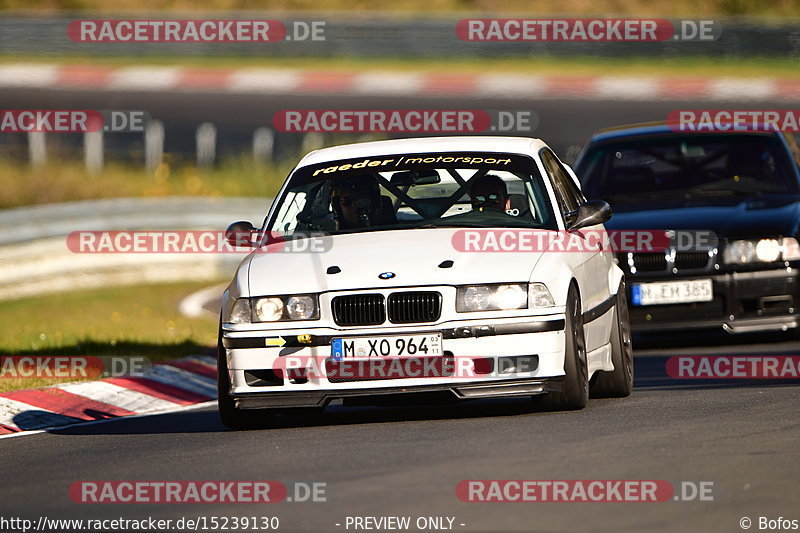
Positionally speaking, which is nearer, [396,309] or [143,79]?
[396,309]

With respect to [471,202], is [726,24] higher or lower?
higher

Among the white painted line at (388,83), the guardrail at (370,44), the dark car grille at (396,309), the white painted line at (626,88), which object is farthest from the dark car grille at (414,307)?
the guardrail at (370,44)

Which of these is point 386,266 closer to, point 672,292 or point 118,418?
point 118,418

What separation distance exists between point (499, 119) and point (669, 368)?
53.5ft

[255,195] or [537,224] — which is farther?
[255,195]

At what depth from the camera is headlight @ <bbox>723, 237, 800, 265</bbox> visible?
41.3 ft

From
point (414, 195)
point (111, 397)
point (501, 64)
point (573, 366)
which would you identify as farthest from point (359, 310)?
point (501, 64)

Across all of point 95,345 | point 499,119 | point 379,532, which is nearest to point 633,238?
point 95,345

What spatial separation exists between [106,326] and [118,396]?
4.24 meters

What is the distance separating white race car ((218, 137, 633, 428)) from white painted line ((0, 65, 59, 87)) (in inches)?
907

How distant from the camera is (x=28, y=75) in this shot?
106 feet

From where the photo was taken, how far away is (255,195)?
23.2 metres

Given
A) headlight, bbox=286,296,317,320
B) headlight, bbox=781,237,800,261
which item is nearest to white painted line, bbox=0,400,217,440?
headlight, bbox=286,296,317,320

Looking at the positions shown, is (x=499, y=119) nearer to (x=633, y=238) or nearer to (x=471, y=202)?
(x=633, y=238)
